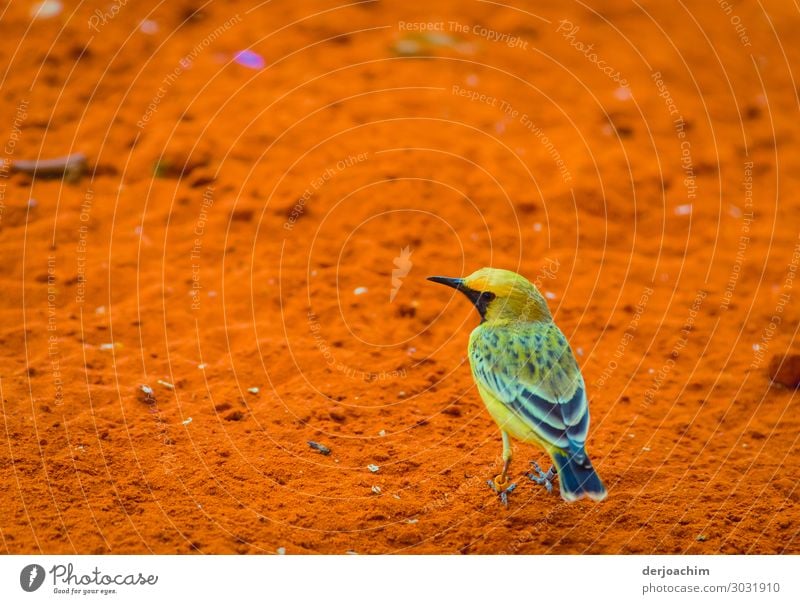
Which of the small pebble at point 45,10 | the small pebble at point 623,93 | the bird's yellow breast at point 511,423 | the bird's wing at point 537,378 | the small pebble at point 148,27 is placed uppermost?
the small pebble at point 45,10

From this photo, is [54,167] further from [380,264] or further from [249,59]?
[380,264]

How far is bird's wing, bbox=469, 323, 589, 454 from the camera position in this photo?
4.98 metres

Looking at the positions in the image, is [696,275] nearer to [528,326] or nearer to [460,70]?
[528,326]

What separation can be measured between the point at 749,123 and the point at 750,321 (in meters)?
3.97

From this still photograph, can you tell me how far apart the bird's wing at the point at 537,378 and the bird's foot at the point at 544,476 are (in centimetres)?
Answer: 75

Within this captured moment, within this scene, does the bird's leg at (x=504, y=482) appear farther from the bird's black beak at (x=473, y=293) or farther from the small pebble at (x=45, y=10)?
the small pebble at (x=45, y=10)

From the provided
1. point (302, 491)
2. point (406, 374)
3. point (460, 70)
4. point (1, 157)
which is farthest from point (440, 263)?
point (1, 157)

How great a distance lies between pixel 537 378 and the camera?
17.3 ft

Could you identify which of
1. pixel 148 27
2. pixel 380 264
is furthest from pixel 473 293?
pixel 148 27

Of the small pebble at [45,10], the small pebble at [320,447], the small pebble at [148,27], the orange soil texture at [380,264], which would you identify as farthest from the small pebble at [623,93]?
the small pebble at [45,10]

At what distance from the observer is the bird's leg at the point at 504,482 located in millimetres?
5289

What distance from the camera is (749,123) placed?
10.5 metres

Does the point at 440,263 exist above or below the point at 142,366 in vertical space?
above

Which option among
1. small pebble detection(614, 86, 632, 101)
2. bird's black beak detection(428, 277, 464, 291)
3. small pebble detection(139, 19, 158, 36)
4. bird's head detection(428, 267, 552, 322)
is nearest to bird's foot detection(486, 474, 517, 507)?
bird's head detection(428, 267, 552, 322)
